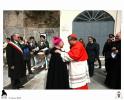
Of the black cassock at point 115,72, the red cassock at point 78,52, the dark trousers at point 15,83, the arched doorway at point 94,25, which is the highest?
the arched doorway at point 94,25

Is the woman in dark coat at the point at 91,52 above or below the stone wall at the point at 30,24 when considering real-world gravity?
below

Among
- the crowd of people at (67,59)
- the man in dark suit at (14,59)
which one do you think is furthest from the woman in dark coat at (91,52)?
the man in dark suit at (14,59)

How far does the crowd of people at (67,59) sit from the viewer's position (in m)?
2.46

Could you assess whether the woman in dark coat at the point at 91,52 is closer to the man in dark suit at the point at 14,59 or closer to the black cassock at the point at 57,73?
the black cassock at the point at 57,73

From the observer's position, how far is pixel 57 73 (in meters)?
2.47

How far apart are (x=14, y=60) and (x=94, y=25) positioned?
0.62 meters

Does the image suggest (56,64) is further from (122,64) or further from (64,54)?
(122,64)

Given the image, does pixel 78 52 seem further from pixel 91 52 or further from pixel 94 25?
pixel 94 25

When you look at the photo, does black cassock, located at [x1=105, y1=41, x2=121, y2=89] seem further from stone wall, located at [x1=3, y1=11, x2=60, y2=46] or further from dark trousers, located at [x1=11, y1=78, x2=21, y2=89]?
dark trousers, located at [x1=11, y1=78, x2=21, y2=89]

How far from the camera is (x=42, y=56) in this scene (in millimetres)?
2496

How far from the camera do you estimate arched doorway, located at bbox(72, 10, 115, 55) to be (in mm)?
2453

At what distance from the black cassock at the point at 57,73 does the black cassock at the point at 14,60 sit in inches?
7.9

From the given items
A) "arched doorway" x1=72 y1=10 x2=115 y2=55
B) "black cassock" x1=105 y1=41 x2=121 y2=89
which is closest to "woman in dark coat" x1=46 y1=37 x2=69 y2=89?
"arched doorway" x1=72 y1=10 x2=115 y2=55
